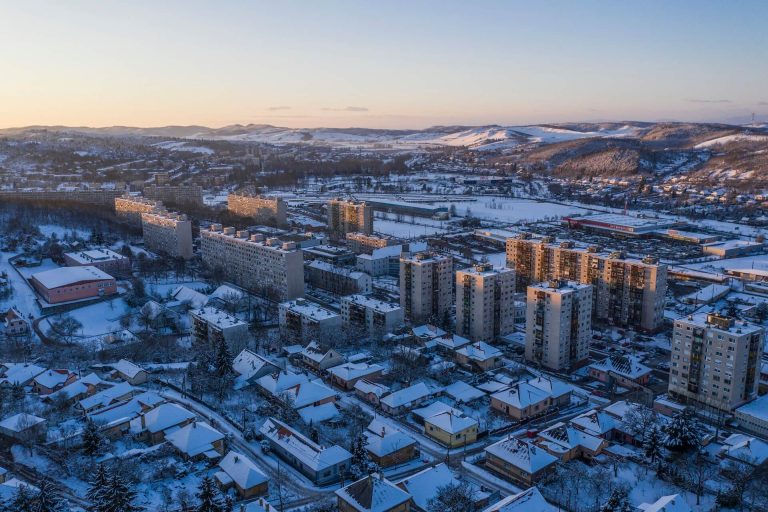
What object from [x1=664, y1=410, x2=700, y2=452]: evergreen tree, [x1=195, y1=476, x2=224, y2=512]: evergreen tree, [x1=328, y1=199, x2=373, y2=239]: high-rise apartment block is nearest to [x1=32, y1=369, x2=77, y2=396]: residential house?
[x1=195, y1=476, x2=224, y2=512]: evergreen tree

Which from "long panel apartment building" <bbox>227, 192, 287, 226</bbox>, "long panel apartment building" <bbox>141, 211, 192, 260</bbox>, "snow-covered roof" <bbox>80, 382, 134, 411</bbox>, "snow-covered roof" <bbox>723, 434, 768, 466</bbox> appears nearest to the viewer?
"snow-covered roof" <bbox>723, 434, 768, 466</bbox>

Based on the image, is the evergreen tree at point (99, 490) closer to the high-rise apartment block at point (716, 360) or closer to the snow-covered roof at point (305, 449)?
the snow-covered roof at point (305, 449)

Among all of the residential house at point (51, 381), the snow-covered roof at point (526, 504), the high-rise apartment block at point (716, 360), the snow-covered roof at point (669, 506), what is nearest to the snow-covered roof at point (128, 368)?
the residential house at point (51, 381)

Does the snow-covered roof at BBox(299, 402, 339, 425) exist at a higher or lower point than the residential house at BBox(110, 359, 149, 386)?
lower

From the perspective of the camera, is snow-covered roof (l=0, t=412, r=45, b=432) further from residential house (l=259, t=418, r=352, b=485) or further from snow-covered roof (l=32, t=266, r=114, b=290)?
snow-covered roof (l=32, t=266, r=114, b=290)

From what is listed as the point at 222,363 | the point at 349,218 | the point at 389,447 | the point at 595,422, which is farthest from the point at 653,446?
the point at 349,218

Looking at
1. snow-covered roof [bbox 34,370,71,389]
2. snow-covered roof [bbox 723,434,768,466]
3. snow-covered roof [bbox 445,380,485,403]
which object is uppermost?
A: snow-covered roof [bbox 34,370,71,389]

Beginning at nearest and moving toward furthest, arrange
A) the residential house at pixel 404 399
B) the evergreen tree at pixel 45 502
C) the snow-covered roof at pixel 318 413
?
the evergreen tree at pixel 45 502 < the snow-covered roof at pixel 318 413 < the residential house at pixel 404 399

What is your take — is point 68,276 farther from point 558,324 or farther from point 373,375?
point 558,324
